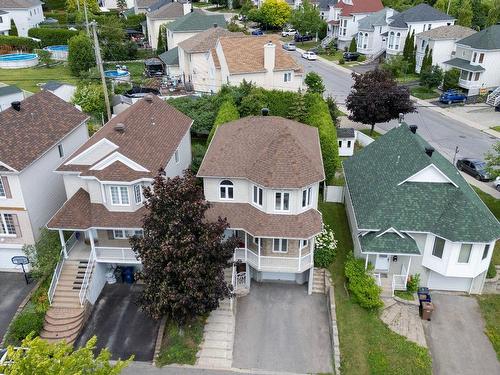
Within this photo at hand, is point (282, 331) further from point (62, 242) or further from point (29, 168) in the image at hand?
point (29, 168)

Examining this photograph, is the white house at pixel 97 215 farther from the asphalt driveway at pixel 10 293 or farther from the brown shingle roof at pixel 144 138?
the asphalt driveway at pixel 10 293

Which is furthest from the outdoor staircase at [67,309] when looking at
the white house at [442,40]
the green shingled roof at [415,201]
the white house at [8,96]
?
the white house at [442,40]

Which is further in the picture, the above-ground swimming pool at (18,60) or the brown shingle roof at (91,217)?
the above-ground swimming pool at (18,60)

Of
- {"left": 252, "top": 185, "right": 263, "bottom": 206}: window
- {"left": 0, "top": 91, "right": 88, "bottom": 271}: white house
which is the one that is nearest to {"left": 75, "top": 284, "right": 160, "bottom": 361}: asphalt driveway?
{"left": 0, "top": 91, "right": 88, "bottom": 271}: white house

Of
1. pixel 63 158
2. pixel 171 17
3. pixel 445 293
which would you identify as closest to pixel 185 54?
pixel 171 17

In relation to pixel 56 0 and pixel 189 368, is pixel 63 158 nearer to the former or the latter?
pixel 189 368

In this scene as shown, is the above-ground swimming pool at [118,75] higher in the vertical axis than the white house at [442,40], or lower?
lower

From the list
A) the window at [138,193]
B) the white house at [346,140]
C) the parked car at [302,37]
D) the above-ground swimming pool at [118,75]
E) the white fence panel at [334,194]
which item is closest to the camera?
the window at [138,193]

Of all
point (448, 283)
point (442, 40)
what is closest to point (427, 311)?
point (448, 283)
